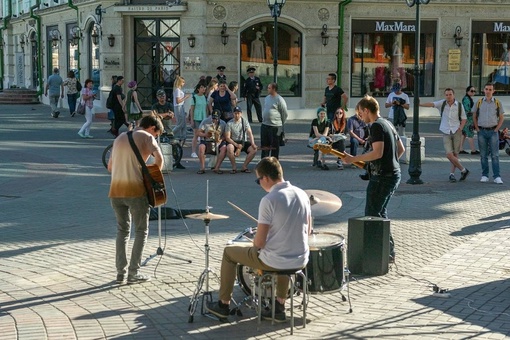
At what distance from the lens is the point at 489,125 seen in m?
15.8

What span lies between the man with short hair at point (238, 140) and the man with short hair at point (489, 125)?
4407 mm

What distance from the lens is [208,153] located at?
677 inches

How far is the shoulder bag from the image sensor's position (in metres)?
8.65

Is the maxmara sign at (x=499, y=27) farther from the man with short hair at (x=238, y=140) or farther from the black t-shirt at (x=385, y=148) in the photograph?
the black t-shirt at (x=385, y=148)

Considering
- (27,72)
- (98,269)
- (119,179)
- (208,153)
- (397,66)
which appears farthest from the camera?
(27,72)

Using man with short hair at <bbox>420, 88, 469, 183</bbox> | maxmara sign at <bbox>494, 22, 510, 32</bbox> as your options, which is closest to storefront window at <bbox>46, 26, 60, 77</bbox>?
maxmara sign at <bbox>494, 22, 510, 32</bbox>

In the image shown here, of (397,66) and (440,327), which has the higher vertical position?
(397,66)

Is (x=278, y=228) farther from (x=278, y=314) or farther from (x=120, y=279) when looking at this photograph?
(x=120, y=279)

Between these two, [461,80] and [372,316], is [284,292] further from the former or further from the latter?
[461,80]

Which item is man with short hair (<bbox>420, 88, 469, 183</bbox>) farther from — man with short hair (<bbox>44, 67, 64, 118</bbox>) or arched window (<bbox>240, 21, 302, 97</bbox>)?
man with short hair (<bbox>44, 67, 64, 118</bbox>)

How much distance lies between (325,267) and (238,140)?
9.71 metres

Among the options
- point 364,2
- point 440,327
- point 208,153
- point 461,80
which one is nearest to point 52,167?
point 208,153

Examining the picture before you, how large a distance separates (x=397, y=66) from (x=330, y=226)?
20532mm

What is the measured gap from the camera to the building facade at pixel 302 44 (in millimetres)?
29141
